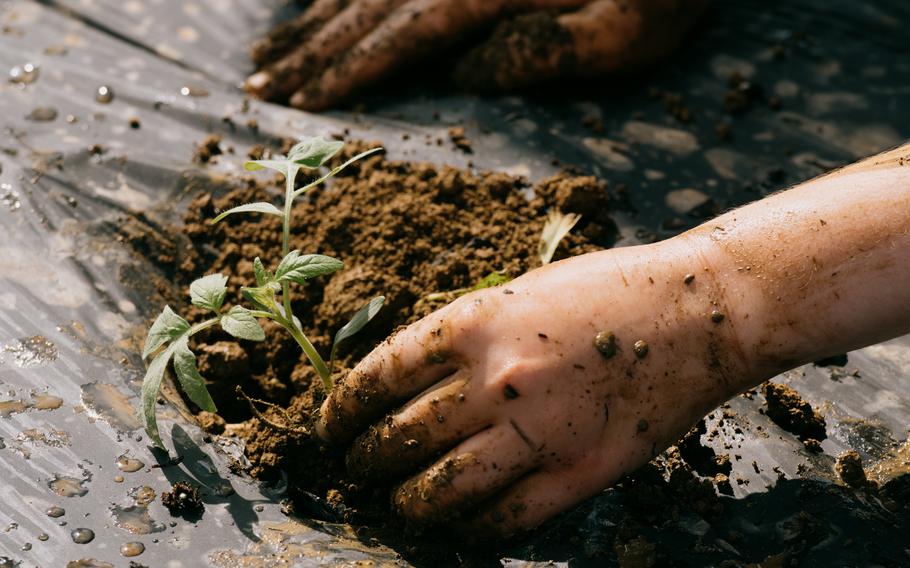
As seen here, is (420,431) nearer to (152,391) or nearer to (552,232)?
(152,391)

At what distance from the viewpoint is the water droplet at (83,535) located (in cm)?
125

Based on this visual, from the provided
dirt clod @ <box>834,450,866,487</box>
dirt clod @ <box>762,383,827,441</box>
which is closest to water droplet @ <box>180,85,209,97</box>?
dirt clod @ <box>762,383,827,441</box>

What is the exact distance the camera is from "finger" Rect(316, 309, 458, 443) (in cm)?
133

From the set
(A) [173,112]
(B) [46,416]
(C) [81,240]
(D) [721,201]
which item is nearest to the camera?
(B) [46,416]

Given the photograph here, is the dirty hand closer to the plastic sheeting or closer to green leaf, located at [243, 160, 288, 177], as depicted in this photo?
the plastic sheeting

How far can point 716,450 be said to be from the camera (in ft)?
4.84

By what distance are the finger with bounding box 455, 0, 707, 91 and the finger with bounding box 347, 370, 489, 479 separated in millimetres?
1271

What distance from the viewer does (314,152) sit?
4.92 feet

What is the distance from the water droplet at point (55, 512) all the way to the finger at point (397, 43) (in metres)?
1.43

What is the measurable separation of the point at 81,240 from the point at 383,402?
2.85ft

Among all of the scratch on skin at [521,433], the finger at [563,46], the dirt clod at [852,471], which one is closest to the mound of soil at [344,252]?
the scratch on skin at [521,433]

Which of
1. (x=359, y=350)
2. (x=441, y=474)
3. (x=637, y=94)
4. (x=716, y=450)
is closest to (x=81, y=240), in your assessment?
(x=359, y=350)

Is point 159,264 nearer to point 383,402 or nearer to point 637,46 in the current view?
point 383,402

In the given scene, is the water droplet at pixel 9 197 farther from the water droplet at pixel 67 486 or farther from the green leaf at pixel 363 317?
the green leaf at pixel 363 317
